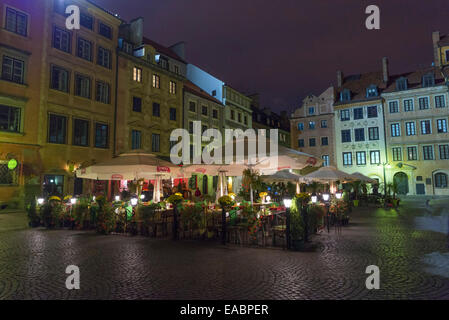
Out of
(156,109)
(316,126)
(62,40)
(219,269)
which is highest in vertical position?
(62,40)

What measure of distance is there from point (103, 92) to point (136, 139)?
16.1 feet

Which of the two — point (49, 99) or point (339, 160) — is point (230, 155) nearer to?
point (49, 99)

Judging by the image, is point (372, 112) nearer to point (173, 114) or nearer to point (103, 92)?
point (173, 114)

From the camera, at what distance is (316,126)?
46656 millimetres

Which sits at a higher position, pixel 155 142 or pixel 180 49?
pixel 180 49

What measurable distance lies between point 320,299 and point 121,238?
757cm

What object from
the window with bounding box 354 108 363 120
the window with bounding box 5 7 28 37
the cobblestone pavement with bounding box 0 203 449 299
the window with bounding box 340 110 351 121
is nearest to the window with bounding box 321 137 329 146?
the window with bounding box 340 110 351 121

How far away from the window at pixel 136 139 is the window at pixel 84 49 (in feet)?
23.2

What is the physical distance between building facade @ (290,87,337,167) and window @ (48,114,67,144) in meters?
35.0

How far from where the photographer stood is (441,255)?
7.34 metres

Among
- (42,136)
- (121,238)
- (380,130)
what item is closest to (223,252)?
(121,238)

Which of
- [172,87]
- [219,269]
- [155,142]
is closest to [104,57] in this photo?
[172,87]

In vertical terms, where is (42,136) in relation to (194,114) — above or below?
below

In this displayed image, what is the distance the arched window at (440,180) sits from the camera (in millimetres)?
36616
